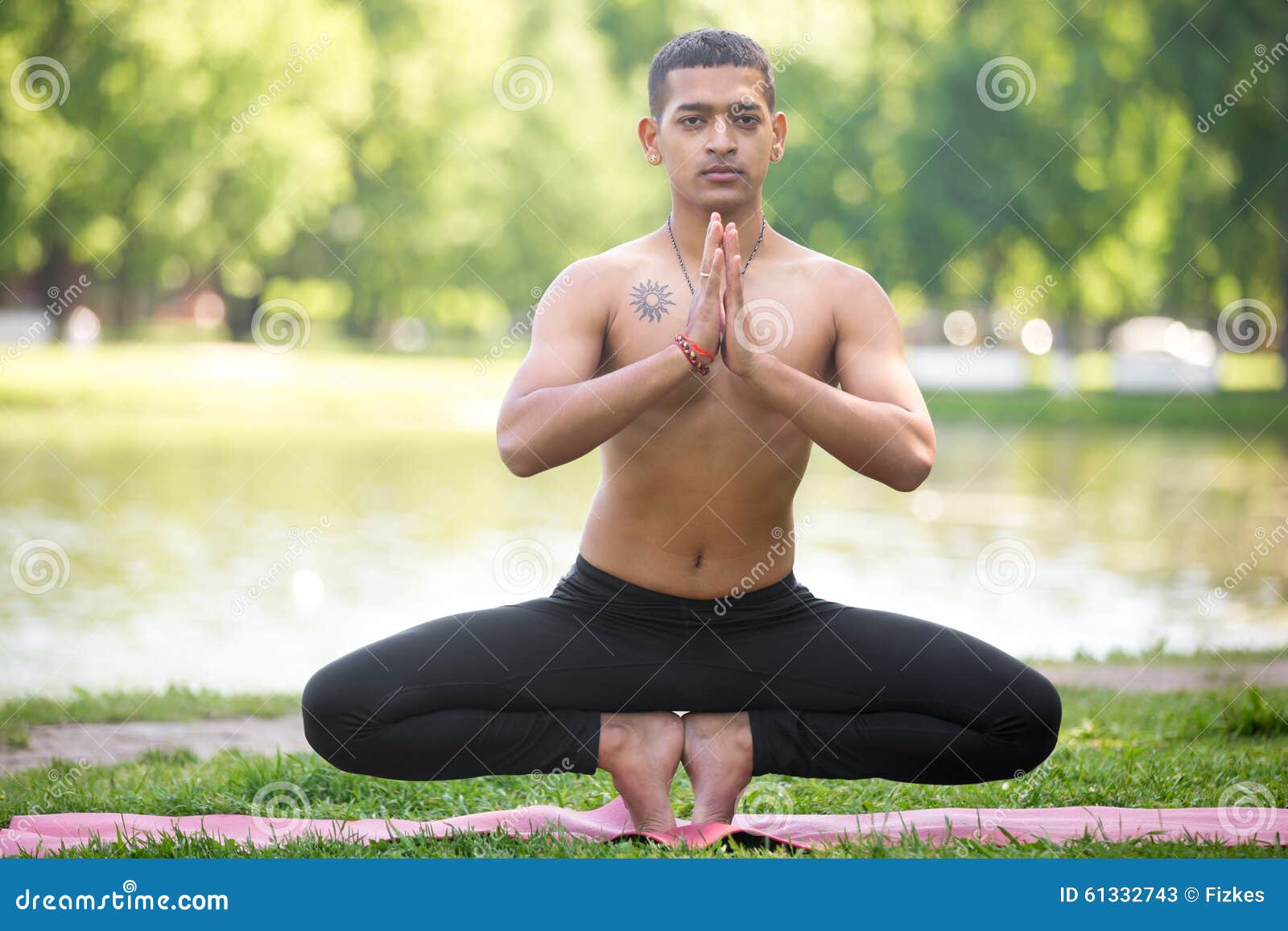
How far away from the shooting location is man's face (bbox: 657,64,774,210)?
383 centimetres

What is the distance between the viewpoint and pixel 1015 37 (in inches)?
1134

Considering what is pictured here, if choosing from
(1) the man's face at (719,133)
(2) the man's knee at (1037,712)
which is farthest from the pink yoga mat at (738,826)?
(1) the man's face at (719,133)

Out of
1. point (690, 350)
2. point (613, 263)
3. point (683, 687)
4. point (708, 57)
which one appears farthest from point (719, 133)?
point (683, 687)

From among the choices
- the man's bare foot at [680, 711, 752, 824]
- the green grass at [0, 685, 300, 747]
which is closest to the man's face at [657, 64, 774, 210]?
the man's bare foot at [680, 711, 752, 824]

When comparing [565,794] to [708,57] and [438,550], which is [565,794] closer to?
[708,57]

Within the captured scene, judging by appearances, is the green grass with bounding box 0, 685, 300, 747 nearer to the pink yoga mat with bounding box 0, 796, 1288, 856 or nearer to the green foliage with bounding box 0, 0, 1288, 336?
the pink yoga mat with bounding box 0, 796, 1288, 856

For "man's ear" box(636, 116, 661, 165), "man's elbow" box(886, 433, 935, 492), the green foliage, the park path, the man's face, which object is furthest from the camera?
the green foliage

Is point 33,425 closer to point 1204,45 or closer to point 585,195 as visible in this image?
point 585,195

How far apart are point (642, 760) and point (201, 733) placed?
8.43 ft

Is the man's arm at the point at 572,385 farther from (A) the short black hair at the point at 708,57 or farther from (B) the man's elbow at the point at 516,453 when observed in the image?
(A) the short black hair at the point at 708,57

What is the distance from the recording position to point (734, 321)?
3516mm

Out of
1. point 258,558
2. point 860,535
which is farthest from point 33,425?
point 860,535

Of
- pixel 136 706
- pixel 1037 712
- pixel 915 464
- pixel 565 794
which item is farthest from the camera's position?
pixel 136 706

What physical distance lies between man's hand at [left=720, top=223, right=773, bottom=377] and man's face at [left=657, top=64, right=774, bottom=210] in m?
0.32
